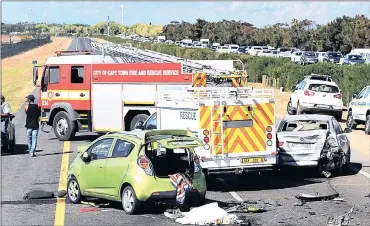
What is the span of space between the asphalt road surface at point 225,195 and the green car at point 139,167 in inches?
14.6

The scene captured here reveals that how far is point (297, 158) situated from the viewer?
17.0 meters

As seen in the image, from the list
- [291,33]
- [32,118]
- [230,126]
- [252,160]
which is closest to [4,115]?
[32,118]

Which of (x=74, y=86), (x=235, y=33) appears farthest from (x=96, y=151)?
(x=235, y=33)

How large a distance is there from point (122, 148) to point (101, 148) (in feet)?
2.38

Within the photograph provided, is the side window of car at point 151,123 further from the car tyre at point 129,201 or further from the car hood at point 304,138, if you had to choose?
the car tyre at point 129,201

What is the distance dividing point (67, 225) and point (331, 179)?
7.90 meters

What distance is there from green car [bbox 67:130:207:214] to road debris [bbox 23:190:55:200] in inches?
40.2

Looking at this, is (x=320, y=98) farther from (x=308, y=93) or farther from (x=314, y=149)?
(x=314, y=149)

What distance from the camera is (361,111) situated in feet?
89.2

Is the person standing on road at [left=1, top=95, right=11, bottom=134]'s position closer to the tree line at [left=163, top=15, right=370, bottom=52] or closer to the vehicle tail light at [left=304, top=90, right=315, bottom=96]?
the vehicle tail light at [left=304, top=90, right=315, bottom=96]

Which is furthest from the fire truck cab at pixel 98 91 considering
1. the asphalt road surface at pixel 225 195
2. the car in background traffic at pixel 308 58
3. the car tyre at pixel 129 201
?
→ the car in background traffic at pixel 308 58

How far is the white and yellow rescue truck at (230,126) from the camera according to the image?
14961 millimetres

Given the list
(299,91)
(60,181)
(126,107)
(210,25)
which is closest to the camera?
(60,181)

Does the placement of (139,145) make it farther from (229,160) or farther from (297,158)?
(297,158)
